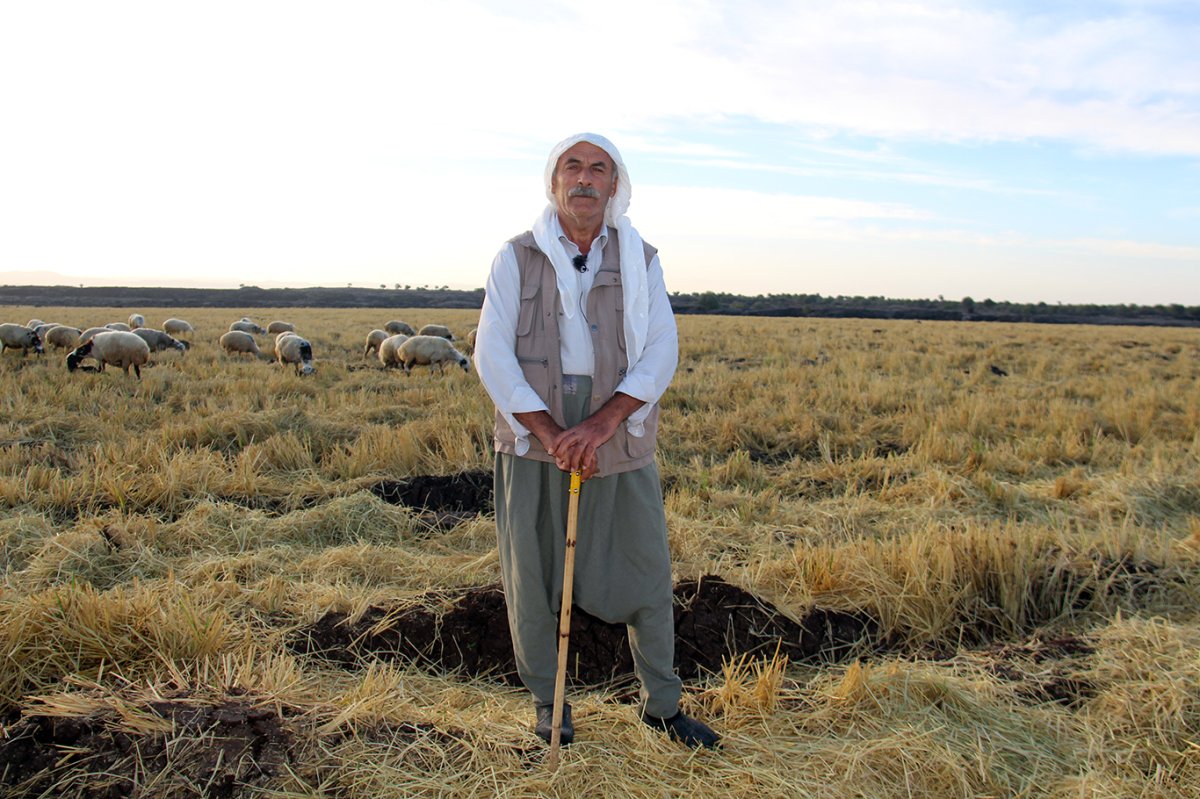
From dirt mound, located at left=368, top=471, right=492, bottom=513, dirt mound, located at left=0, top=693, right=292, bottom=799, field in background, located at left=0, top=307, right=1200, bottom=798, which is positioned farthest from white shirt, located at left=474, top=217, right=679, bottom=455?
dirt mound, located at left=368, top=471, right=492, bottom=513

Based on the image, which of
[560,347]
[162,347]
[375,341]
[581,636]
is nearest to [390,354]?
[375,341]

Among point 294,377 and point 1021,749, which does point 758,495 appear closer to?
point 1021,749

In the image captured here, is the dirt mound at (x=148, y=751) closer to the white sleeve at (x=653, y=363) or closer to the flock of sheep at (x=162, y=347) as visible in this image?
the white sleeve at (x=653, y=363)

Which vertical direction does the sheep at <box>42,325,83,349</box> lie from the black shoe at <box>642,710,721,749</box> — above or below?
above

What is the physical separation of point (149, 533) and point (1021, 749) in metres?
4.50

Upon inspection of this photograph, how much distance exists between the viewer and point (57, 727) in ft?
8.58

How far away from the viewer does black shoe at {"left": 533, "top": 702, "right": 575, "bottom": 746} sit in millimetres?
2768

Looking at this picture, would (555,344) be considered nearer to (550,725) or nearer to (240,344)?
(550,725)

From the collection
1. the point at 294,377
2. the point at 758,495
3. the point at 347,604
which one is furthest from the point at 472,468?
the point at 294,377

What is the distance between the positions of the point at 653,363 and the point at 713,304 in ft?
204

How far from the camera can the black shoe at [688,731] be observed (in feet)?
9.09

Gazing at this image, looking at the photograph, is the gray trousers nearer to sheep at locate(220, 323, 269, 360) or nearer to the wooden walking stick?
the wooden walking stick

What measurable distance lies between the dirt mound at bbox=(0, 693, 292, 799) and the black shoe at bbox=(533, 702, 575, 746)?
0.82 metres

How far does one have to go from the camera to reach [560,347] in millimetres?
2775
